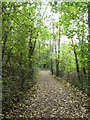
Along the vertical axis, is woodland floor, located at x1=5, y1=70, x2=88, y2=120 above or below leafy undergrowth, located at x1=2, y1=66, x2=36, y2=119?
below

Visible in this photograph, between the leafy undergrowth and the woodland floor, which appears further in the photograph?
the woodland floor

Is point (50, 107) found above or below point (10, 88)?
below

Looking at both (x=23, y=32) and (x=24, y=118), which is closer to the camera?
(x=24, y=118)

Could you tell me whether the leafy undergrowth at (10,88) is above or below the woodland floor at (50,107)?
above

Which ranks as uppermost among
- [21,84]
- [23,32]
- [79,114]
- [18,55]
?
[23,32]

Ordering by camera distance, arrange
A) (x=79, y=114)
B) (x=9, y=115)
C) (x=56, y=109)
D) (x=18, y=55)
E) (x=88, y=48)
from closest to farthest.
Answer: (x=9, y=115) < (x=79, y=114) < (x=56, y=109) < (x=88, y=48) < (x=18, y=55)

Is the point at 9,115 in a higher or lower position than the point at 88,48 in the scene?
lower

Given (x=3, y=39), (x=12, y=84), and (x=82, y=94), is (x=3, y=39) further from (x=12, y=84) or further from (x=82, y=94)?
(x=82, y=94)

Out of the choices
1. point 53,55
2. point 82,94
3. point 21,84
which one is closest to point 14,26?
point 21,84

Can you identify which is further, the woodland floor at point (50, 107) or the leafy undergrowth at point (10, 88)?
the woodland floor at point (50, 107)

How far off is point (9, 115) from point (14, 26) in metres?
1.47

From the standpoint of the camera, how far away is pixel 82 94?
4.85 metres

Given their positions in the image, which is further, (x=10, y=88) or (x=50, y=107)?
(x=50, y=107)

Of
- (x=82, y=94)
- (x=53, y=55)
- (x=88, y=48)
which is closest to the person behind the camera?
(x=88, y=48)
